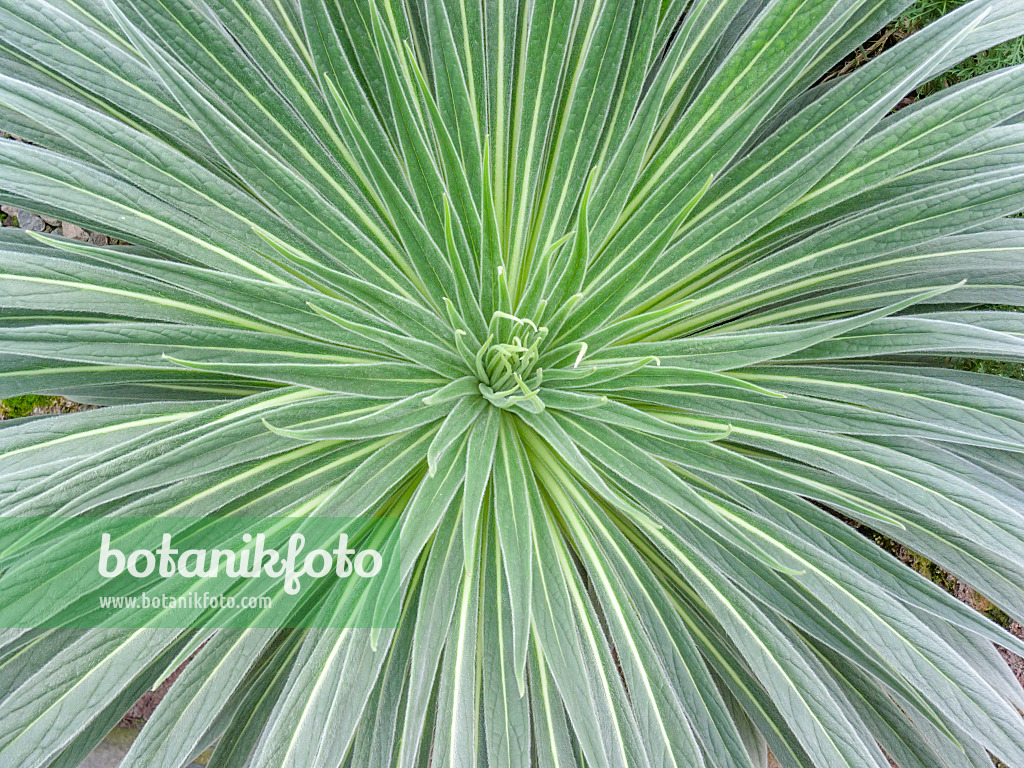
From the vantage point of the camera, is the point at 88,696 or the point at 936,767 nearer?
the point at 88,696

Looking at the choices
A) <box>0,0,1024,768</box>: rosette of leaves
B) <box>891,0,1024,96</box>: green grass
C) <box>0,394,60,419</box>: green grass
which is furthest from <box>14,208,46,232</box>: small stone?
<box>891,0,1024,96</box>: green grass

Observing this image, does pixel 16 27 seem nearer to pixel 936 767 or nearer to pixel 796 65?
pixel 796 65

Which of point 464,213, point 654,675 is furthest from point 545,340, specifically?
point 654,675

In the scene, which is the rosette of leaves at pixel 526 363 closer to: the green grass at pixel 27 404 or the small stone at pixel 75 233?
the small stone at pixel 75 233

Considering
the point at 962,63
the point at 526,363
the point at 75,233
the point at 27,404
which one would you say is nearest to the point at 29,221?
the point at 75,233

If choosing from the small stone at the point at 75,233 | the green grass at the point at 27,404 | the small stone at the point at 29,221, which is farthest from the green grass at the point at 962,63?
the green grass at the point at 27,404
